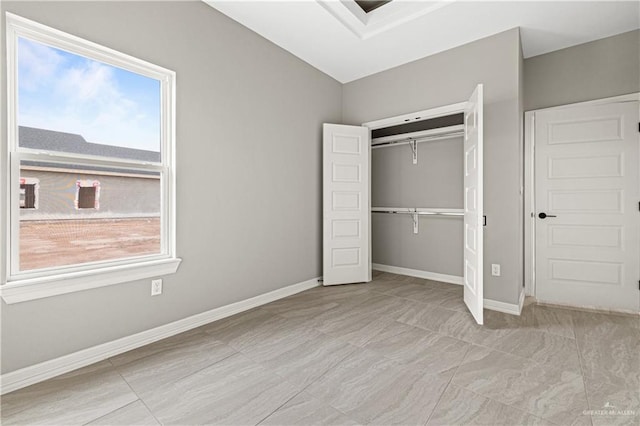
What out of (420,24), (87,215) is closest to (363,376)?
(87,215)

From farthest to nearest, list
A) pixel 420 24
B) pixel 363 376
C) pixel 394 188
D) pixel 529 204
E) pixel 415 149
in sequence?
pixel 394 188 → pixel 415 149 → pixel 529 204 → pixel 420 24 → pixel 363 376

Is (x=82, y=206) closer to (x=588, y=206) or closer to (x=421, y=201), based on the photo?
(x=421, y=201)

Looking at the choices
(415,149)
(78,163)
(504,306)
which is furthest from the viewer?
(415,149)

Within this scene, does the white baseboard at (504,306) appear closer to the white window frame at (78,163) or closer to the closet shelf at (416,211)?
the closet shelf at (416,211)

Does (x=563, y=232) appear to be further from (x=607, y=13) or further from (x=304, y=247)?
(x=304, y=247)

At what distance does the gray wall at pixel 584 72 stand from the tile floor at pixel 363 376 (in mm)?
2323

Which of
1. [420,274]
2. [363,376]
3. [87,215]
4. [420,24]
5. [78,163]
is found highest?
[420,24]

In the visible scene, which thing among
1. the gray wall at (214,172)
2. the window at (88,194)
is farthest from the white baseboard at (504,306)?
the window at (88,194)

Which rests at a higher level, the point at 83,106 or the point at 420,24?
the point at 420,24

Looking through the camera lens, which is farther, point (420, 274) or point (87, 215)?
point (420, 274)

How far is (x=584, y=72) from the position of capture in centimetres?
316

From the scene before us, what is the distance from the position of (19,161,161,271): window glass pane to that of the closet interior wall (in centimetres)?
344

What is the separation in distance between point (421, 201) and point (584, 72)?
2275 millimetres

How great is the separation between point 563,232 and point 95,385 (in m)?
4.36
